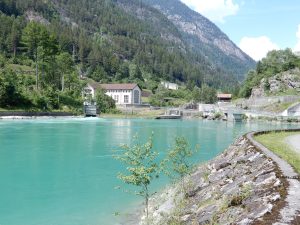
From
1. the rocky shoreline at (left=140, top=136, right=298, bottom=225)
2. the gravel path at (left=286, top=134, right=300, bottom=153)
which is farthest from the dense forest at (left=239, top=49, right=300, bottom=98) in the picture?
the rocky shoreline at (left=140, top=136, right=298, bottom=225)

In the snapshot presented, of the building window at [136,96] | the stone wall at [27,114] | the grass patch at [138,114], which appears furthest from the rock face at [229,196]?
the building window at [136,96]

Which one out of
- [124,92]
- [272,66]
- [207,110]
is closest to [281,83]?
[272,66]

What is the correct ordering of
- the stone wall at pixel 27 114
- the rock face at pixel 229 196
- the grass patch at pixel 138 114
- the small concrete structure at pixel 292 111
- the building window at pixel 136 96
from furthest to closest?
the building window at pixel 136 96, the grass patch at pixel 138 114, the small concrete structure at pixel 292 111, the stone wall at pixel 27 114, the rock face at pixel 229 196

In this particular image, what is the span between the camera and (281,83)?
434 ft

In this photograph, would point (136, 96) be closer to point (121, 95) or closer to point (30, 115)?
point (121, 95)

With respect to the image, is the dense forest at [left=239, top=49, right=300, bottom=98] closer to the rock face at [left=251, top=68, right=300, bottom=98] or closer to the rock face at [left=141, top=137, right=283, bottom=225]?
the rock face at [left=251, top=68, right=300, bottom=98]

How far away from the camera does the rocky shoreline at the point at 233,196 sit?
10052 millimetres

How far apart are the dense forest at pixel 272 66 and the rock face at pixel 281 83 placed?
5.98ft

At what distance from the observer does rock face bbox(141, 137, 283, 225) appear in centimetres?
1049

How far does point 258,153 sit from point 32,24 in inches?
4204

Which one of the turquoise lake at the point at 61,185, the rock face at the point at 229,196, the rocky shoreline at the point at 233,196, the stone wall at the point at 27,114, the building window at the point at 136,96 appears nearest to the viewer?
the rocky shoreline at the point at 233,196

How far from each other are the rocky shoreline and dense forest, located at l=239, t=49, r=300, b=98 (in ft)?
397

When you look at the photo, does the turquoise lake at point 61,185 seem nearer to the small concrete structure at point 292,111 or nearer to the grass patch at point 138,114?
the small concrete structure at point 292,111

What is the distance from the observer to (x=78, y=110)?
113000 millimetres
